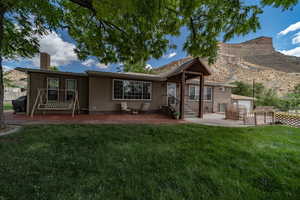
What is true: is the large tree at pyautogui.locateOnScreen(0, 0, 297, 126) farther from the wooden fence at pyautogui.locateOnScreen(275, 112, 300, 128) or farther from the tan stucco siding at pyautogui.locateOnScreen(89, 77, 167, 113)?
the wooden fence at pyautogui.locateOnScreen(275, 112, 300, 128)

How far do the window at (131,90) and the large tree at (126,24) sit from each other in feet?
14.0

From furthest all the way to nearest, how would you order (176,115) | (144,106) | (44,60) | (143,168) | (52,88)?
(44,60), (144,106), (52,88), (176,115), (143,168)

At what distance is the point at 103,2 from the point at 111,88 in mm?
7639

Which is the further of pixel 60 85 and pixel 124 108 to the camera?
pixel 124 108

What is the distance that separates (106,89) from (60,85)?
3271 mm

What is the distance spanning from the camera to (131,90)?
10.4m

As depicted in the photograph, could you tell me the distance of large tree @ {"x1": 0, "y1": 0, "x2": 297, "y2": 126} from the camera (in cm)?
301

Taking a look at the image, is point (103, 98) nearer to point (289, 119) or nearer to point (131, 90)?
point (131, 90)

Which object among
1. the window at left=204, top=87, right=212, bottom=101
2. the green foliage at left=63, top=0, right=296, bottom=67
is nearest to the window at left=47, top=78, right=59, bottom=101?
the green foliage at left=63, top=0, right=296, bottom=67

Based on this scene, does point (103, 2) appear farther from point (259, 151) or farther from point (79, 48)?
point (259, 151)

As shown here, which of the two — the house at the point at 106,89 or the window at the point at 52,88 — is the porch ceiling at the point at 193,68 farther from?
the window at the point at 52,88

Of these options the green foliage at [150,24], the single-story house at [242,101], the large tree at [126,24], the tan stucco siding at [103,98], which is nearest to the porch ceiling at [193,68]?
the green foliage at [150,24]

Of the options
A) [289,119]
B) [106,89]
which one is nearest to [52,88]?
[106,89]

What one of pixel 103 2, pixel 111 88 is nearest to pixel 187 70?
pixel 111 88
